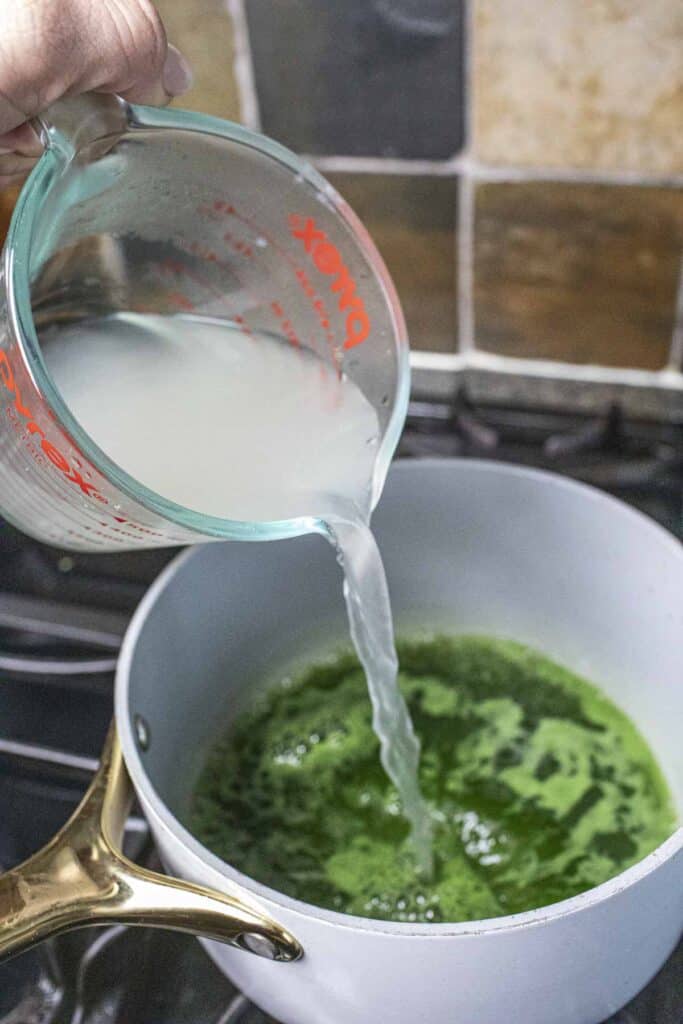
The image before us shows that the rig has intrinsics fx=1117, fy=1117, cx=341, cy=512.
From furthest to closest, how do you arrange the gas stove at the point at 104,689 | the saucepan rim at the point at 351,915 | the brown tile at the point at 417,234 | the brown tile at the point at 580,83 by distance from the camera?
the brown tile at the point at 417,234 → the brown tile at the point at 580,83 → the gas stove at the point at 104,689 → the saucepan rim at the point at 351,915

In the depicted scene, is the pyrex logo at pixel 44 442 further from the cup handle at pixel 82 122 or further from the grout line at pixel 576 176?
the grout line at pixel 576 176

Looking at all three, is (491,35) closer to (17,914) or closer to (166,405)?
(166,405)

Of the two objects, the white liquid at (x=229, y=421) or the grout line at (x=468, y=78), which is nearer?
the white liquid at (x=229, y=421)

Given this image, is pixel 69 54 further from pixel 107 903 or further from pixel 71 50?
pixel 107 903

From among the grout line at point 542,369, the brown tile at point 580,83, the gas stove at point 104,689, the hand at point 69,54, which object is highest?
the hand at point 69,54

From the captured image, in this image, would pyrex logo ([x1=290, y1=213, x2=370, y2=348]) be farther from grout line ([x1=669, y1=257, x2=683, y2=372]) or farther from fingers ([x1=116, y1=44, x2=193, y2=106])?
grout line ([x1=669, y1=257, x2=683, y2=372])

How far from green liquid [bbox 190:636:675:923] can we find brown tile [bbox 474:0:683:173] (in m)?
0.32

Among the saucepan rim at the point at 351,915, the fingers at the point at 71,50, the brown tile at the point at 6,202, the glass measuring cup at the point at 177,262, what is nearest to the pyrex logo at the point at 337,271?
the glass measuring cup at the point at 177,262

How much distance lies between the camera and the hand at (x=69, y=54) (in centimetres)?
42

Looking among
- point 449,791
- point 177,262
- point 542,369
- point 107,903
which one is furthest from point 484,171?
point 107,903

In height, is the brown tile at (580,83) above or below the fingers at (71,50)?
below

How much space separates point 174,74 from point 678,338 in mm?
397

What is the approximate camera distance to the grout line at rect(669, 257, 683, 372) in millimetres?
736

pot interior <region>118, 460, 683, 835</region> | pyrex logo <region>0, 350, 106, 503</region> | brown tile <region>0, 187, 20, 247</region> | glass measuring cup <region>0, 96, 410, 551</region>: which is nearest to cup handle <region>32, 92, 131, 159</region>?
glass measuring cup <region>0, 96, 410, 551</region>
